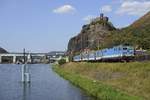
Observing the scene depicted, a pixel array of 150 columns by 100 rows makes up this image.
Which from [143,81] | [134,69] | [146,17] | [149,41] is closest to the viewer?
[143,81]

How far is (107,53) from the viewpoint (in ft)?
208

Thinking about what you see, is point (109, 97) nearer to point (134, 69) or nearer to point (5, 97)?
point (134, 69)

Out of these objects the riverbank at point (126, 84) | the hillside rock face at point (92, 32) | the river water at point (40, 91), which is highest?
the hillside rock face at point (92, 32)

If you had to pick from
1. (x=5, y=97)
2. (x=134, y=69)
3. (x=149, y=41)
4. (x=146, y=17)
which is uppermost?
(x=146, y=17)

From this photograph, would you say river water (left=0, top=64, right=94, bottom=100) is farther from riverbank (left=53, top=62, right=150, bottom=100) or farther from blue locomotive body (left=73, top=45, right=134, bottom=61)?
blue locomotive body (left=73, top=45, right=134, bottom=61)

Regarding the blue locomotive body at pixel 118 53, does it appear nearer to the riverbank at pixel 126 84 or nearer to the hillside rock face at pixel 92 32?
the riverbank at pixel 126 84

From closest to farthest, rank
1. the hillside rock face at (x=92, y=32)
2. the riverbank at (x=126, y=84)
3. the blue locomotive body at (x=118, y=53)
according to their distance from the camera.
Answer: the riverbank at (x=126, y=84) → the blue locomotive body at (x=118, y=53) → the hillside rock face at (x=92, y=32)

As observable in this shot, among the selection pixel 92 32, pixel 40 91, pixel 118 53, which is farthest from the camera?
pixel 92 32

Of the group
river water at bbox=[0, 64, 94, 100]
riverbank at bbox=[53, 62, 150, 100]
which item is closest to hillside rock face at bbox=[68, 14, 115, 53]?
river water at bbox=[0, 64, 94, 100]

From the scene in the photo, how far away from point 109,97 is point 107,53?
110 ft

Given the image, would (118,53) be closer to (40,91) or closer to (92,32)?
(40,91)

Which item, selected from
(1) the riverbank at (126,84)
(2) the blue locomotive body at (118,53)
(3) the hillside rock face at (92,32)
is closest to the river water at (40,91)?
(1) the riverbank at (126,84)

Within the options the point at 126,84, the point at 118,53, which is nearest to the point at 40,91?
the point at 126,84

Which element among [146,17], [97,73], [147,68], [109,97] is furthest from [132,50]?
[146,17]
